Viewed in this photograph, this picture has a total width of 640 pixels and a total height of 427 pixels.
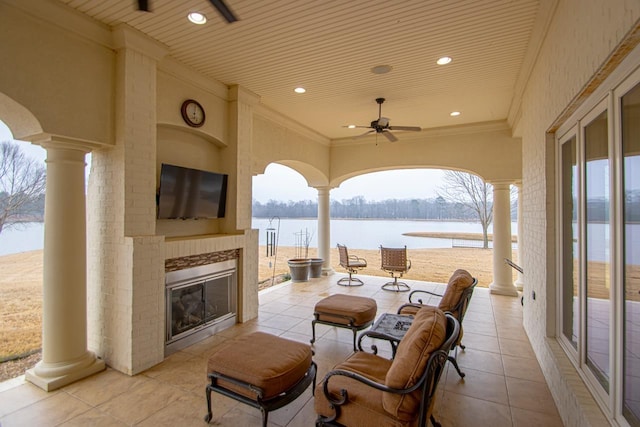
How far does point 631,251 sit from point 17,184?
16.3 ft

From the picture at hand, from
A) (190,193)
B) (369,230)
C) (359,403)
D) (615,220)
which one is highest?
(190,193)

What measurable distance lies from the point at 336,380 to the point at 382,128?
382 centimetres

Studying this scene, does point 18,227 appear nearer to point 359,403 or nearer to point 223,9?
point 223,9

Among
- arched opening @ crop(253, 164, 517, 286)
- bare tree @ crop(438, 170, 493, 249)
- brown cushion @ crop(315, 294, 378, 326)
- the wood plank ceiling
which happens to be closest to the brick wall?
the wood plank ceiling

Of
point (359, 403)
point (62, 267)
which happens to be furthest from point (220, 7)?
point (62, 267)

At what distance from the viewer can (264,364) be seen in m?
2.19

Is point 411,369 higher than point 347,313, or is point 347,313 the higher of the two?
point 411,369

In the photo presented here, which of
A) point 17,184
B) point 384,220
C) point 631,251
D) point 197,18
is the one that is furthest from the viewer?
point 384,220

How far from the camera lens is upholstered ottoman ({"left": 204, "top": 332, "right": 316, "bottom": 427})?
209cm

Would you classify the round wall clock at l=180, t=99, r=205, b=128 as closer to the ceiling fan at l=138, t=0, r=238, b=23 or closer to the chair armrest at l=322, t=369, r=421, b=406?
the ceiling fan at l=138, t=0, r=238, b=23

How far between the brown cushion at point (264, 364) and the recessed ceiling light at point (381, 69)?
3234mm

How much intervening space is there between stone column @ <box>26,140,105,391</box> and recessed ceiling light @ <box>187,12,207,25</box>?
160cm

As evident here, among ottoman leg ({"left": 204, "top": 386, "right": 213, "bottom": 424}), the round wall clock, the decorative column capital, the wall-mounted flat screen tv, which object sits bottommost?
ottoman leg ({"left": 204, "top": 386, "right": 213, "bottom": 424})

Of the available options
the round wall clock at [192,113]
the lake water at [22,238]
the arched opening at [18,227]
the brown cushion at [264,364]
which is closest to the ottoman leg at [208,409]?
the brown cushion at [264,364]
